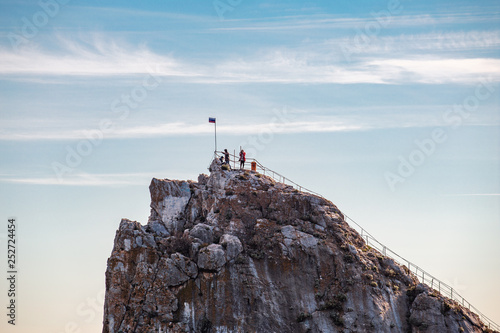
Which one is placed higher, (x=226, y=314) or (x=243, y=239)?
(x=243, y=239)

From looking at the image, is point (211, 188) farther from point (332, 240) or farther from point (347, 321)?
point (347, 321)

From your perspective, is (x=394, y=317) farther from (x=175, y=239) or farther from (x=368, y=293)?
(x=175, y=239)

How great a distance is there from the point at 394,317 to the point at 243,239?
62.4ft

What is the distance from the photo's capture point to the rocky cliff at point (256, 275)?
96000mm

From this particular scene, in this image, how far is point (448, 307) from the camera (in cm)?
10031

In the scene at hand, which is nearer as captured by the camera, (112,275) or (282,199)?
(112,275)

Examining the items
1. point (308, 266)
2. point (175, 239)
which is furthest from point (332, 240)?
point (175, 239)

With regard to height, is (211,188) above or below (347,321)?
above

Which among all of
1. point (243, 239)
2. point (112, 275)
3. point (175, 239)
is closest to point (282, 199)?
point (243, 239)

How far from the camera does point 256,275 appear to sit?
98.6 meters

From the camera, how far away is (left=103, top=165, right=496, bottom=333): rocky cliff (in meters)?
96.0

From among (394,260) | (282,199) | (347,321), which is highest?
(282,199)

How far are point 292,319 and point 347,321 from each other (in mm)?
6003

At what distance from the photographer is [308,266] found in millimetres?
100375
